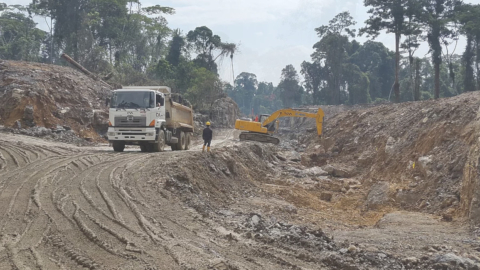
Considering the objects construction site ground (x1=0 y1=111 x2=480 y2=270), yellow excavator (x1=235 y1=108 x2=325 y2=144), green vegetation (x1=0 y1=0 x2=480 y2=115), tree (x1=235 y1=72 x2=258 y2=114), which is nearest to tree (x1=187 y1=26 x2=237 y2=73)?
green vegetation (x1=0 y1=0 x2=480 y2=115)

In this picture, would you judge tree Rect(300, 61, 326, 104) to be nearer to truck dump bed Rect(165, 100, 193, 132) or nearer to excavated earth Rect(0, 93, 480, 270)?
truck dump bed Rect(165, 100, 193, 132)

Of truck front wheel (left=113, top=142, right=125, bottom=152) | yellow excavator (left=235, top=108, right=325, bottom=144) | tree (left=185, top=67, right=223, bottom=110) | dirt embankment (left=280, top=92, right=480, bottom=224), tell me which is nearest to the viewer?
dirt embankment (left=280, top=92, right=480, bottom=224)

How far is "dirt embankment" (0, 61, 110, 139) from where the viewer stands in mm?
23531

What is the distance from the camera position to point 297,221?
10414 millimetres

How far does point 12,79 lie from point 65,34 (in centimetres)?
2346

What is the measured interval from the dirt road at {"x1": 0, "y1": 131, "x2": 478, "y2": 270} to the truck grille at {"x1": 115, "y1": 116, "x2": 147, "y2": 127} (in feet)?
12.7

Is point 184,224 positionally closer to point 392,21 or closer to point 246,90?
point 392,21

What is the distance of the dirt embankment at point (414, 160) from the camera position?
11.1 meters

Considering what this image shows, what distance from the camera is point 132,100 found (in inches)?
680

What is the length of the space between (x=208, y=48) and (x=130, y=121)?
41078 millimetres

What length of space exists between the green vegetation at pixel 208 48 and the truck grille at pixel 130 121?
2080 centimetres

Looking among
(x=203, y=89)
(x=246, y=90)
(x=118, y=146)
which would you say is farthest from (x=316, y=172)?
(x=246, y=90)

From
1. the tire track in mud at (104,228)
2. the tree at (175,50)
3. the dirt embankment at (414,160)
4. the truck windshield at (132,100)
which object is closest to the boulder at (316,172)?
the dirt embankment at (414,160)

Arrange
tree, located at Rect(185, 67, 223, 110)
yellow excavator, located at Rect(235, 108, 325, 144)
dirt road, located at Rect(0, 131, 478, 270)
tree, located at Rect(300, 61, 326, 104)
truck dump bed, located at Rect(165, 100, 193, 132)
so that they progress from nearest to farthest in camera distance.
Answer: dirt road, located at Rect(0, 131, 478, 270) < truck dump bed, located at Rect(165, 100, 193, 132) < yellow excavator, located at Rect(235, 108, 325, 144) < tree, located at Rect(185, 67, 223, 110) < tree, located at Rect(300, 61, 326, 104)
